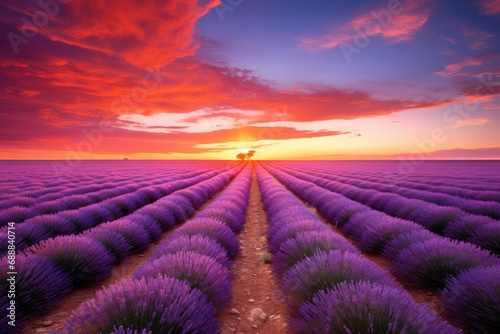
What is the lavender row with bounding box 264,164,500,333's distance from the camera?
2320 mm

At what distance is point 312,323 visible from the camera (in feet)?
6.23

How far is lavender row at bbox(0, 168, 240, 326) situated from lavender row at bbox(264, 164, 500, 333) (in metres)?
3.97

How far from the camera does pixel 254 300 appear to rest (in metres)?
3.29

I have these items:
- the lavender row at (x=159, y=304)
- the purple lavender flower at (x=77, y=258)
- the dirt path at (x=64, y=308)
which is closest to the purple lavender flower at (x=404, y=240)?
the lavender row at (x=159, y=304)

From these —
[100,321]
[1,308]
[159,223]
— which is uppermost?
[100,321]

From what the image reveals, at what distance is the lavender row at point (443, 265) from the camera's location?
2.32m

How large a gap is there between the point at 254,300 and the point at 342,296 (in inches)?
66.0

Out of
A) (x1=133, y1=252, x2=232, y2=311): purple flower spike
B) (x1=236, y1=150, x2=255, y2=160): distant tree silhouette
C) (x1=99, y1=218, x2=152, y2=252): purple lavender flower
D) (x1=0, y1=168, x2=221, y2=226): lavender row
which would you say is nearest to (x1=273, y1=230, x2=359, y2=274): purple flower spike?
(x1=133, y1=252, x2=232, y2=311): purple flower spike

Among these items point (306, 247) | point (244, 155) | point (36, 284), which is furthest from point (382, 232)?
point (244, 155)

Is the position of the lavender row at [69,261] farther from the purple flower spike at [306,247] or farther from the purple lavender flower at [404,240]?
the purple lavender flower at [404,240]

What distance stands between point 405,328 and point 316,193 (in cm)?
891

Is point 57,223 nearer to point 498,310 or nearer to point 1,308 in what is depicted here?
point 1,308

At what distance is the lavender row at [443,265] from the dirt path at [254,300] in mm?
1592

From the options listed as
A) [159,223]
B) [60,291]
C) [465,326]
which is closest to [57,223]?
[159,223]
